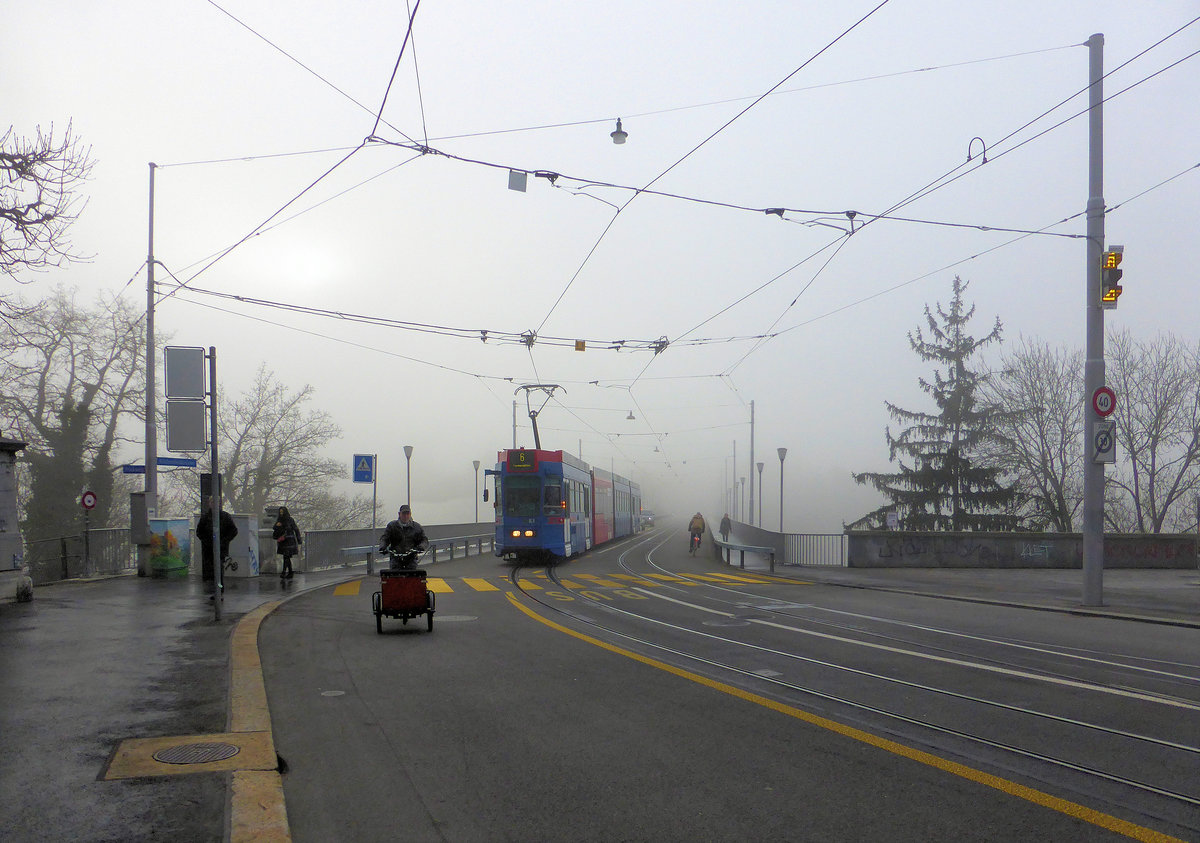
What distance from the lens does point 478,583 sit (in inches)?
810

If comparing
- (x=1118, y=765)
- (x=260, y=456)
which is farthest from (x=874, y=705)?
(x=260, y=456)

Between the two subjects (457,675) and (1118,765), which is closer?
(1118,765)

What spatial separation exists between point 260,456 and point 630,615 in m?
34.5

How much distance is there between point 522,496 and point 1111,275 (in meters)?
17.4

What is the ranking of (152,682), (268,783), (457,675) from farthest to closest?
1. (457,675)
2. (152,682)
3. (268,783)

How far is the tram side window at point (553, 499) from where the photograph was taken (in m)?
27.8

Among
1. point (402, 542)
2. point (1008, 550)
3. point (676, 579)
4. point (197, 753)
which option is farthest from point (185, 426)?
point (1008, 550)

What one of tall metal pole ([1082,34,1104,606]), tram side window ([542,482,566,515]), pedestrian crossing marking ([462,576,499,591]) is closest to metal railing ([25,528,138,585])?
pedestrian crossing marking ([462,576,499,591])

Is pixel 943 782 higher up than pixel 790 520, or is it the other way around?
pixel 943 782

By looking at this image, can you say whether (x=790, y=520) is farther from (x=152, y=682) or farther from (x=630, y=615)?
(x=152, y=682)

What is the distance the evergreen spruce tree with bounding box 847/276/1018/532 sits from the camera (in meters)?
41.7

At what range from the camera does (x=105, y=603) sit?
14234 millimetres

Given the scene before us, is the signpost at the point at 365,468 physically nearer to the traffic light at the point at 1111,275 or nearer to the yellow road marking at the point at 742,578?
the yellow road marking at the point at 742,578

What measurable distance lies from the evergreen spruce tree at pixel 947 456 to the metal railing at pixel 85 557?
31717 millimetres
